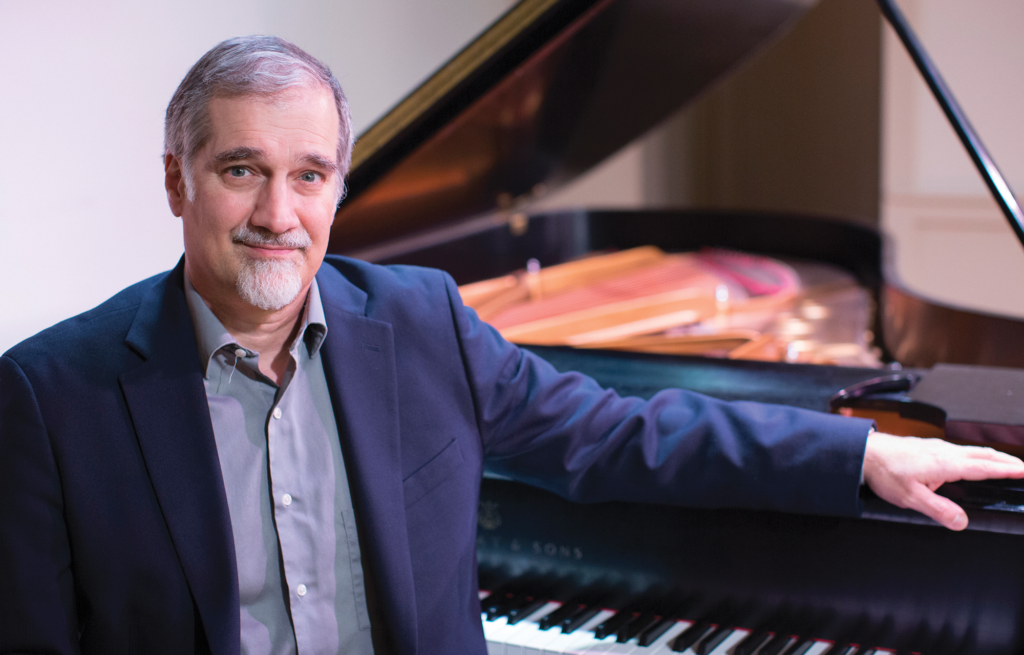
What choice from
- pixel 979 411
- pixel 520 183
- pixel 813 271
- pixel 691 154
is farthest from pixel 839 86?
pixel 979 411

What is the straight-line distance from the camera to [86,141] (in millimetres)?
1982

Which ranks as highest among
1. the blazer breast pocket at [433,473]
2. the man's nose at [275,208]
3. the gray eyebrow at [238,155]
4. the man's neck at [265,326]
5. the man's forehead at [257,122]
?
the man's forehead at [257,122]

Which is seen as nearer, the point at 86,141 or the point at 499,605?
the point at 499,605

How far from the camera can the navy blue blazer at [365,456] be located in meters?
1.27

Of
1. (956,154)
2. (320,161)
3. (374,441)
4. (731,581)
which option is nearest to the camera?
(320,161)

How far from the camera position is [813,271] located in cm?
406

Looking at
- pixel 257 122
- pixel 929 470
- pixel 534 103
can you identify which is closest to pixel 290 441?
pixel 257 122

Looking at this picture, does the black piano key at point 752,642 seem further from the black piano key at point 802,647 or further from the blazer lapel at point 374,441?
the blazer lapel at point 374,441

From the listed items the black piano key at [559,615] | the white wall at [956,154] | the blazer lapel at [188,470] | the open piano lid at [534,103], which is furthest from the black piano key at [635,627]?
the white wall at [956,154]

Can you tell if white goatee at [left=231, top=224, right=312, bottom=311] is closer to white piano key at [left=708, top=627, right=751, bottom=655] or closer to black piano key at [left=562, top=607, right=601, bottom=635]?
black piano key at [left=562, top=607, right=601, bottom=635]

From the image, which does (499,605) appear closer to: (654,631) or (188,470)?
(654,631)

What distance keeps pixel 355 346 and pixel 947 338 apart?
177 cm

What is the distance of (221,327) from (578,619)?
785mm

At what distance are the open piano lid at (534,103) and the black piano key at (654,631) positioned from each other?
103cm
